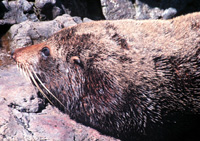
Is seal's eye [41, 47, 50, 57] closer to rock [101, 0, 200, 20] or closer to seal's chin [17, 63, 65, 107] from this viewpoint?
seal's chin [17, 63, 65, 107]

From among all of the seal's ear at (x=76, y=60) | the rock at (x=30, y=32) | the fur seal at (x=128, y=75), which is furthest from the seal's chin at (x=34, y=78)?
the rock at (x=30, y=32)

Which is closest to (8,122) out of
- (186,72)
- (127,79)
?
(127,79)

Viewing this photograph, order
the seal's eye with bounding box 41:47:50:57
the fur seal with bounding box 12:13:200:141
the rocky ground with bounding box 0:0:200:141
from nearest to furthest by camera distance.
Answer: the fur seal with bounding box 12:13:200:141 < the rocky ground with bounding box 0:0:200:141 < the seal's eye with bounding box 41:47:50:57

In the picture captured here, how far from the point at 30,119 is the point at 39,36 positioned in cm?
284

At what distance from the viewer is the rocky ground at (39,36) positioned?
3.16m

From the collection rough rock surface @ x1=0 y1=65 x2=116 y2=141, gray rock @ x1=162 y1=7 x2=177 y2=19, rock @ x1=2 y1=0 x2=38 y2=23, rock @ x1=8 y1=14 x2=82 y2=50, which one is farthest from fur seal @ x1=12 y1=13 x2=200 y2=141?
gray rock @ x1=162 y1=7 x2=177 y2=19

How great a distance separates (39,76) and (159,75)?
172 cm

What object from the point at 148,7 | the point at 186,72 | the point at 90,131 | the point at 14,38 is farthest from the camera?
the point at 148,7

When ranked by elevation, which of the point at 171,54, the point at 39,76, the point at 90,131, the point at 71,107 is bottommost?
the point at 90,131

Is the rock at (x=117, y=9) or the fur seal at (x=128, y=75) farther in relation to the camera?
the rock at (x=117, y=9)

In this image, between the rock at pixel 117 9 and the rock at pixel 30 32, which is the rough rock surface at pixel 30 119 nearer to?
the rock at pixel 30 32

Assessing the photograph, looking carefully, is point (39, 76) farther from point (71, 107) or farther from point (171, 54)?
point (171, 54)

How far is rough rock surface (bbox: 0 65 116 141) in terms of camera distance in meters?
2.99

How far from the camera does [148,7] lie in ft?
26.8
